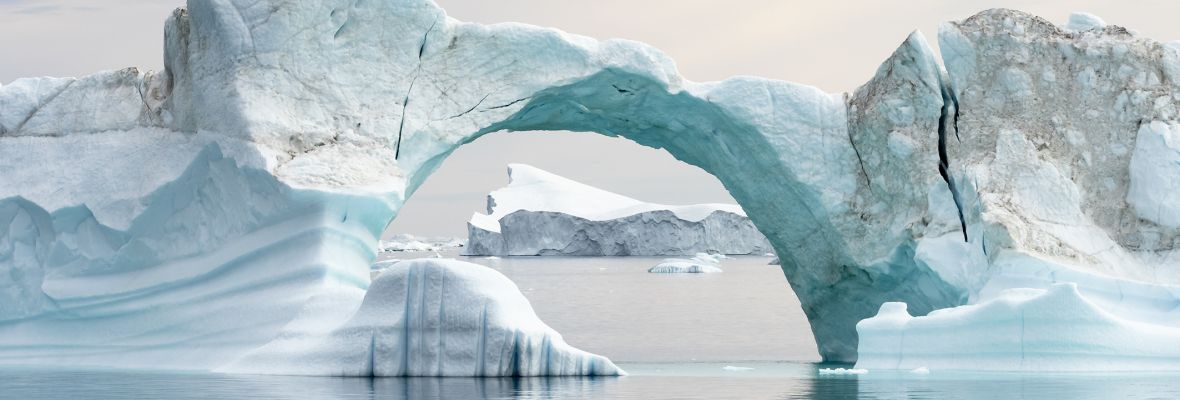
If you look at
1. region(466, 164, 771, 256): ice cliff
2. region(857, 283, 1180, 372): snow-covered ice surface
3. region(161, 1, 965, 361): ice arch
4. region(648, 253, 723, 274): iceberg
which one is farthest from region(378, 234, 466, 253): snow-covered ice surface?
region(857, 283, 1180, 372): snow-covered ice surface

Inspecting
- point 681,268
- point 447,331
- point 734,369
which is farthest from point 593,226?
point 447,331

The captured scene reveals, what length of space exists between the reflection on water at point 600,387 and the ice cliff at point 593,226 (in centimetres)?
4023

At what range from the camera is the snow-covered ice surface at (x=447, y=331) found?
11.8 m

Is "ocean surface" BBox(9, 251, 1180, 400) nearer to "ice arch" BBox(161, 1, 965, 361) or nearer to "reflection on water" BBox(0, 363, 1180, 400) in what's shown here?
"reflection on water" BBox(0, 363, 1180, 400)

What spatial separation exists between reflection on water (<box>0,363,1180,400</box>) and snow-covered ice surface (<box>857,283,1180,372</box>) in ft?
1.11

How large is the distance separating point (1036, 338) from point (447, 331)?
180 inches

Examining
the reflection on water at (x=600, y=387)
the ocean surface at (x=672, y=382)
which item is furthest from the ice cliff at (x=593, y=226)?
the reflection on water at (x=600, y=387)

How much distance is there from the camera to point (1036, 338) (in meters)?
12.9

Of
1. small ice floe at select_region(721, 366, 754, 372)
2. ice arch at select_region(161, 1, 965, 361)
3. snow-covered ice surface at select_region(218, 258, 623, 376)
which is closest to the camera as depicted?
snow-covered ice surface at select_region(218, 258, 623, 376)

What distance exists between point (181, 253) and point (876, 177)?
6193mm

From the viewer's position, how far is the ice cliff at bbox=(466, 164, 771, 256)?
53688 mm

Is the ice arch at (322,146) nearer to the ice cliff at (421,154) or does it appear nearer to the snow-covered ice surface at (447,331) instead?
the ice cliff at (421,154)

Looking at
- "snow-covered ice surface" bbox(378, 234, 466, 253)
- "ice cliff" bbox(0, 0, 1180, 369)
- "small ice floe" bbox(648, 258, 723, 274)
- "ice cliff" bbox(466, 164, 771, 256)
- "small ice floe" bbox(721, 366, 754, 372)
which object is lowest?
"small ice floe" bbox(721, 366, 754, 372)

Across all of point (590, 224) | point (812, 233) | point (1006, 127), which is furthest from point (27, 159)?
point (590, 224)
